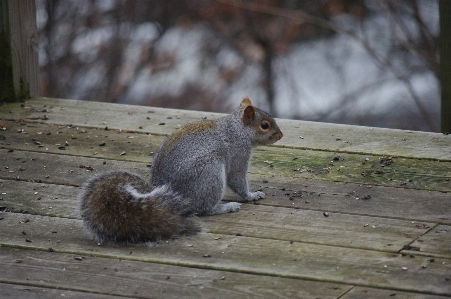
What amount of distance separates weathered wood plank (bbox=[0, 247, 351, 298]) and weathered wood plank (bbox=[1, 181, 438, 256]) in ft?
1.06

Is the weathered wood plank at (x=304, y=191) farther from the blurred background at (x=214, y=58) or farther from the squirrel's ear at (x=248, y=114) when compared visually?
the blurred background at (x=214, y=58)

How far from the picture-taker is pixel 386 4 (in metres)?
5.74

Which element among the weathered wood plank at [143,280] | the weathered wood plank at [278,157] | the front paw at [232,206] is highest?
the weathered wood plank at [278,157]

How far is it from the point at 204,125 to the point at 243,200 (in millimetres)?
289

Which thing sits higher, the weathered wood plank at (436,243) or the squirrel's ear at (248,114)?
the squirrel's ear at (248,114)

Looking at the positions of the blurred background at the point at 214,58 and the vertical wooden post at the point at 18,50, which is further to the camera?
the blurred background at the point at 214,58

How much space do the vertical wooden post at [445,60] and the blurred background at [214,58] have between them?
2.70 m

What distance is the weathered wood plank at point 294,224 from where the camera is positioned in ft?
7.91

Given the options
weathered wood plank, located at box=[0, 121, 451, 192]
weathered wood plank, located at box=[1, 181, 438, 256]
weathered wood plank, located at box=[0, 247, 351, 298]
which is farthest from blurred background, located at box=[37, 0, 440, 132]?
weathered wood plank, located at box=[0, 247, 351, 298]

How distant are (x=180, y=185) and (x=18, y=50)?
1645 mm

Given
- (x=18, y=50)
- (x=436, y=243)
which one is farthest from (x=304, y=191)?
(x=18, y=50)

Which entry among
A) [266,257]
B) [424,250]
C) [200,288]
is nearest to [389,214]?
[424,250]

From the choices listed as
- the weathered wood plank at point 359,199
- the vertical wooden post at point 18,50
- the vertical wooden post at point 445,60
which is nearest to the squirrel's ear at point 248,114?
the weathered wood plank at point 359,199

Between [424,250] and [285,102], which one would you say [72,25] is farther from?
[424,250]
